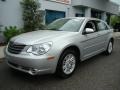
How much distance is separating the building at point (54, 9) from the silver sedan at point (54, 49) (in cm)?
578

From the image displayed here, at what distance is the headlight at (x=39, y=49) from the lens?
4.02 metres

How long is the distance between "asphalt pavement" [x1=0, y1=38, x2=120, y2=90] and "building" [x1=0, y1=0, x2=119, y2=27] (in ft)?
18.3

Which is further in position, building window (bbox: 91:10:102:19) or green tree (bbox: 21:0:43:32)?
building window (bbox: 91:10:102:19)

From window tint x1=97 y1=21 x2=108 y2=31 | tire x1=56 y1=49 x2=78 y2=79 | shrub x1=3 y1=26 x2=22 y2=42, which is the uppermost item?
window tint x1=97 y1=21 x2=108 y2=31

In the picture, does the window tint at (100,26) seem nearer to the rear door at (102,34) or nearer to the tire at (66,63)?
the rear door at (102,34)

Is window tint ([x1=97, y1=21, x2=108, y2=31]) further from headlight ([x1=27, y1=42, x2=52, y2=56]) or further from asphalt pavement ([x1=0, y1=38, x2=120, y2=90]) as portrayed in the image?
headlight ([x1=27, y1=42, x2=52, y2=56])

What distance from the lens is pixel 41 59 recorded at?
393 cm

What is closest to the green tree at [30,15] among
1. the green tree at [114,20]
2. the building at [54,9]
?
the building at [54,9]

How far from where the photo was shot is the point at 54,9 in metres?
13.9

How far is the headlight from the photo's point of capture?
158 inches

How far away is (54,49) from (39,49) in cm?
35

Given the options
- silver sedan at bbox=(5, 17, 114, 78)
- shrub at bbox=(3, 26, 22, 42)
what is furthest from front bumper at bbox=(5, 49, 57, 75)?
shrub at bbox=(3, 26, 22, 42)

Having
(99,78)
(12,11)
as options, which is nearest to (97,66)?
(99,78)

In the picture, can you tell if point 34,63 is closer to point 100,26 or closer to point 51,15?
point 100,26
